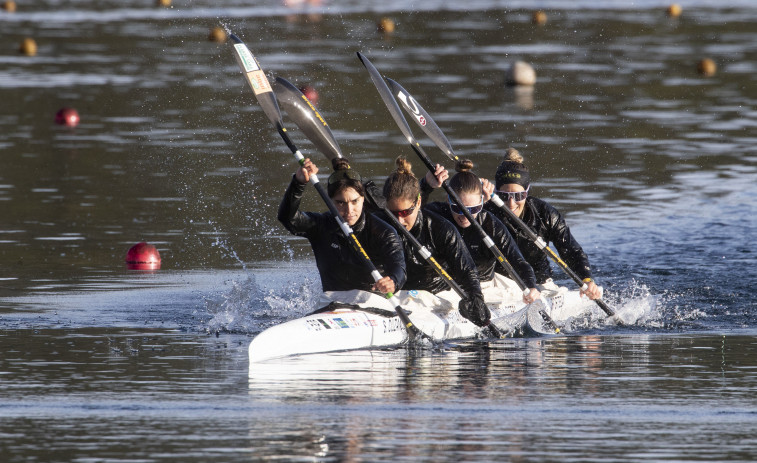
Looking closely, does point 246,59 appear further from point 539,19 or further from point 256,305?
point 539,19

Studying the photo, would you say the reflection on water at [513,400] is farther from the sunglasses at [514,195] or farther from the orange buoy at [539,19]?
the orange buoy at [539,19]

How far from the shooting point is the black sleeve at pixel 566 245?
13.8 metres

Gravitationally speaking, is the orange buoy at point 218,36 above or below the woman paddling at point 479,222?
above

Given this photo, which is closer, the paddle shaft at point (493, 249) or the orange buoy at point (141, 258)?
the paddle shaft at point (493, 249)

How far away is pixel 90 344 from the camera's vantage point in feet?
36.3

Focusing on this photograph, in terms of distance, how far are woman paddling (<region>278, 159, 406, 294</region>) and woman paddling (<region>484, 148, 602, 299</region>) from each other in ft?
7.29

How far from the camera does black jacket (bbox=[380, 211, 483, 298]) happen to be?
1205cm

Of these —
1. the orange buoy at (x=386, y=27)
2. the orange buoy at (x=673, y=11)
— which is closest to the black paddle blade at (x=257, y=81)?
the orange buoy at (x=386, y=27)

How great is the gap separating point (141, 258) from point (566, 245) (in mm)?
4509

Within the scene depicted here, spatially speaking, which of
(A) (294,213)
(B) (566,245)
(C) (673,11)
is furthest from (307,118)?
(C) (673,11)

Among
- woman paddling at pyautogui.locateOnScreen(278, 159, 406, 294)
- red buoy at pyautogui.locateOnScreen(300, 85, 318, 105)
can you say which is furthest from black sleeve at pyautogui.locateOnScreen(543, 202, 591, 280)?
red buoy at pyautogui.locateOnScreen(300, 85, 318, 105)

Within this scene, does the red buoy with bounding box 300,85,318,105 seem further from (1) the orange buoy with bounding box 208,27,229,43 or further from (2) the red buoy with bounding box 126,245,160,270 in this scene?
(2) the red buoy with bounding box 126,245,160,270

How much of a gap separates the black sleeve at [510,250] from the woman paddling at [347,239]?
150 centimetres

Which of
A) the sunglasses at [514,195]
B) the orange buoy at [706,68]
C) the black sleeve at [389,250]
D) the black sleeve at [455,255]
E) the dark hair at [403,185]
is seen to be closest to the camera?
the black sleeve at [389,250]
